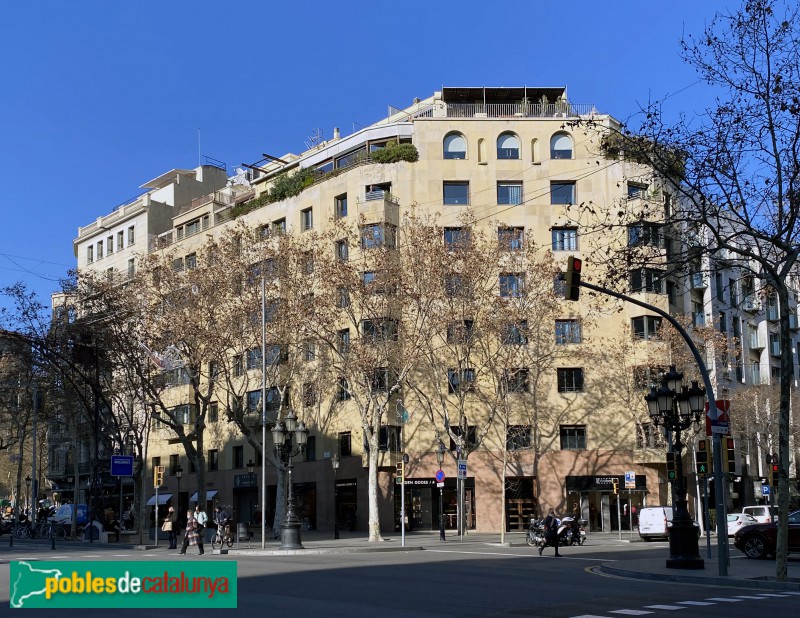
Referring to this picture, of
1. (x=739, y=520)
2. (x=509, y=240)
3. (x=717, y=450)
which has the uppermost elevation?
(x=509, y=240)

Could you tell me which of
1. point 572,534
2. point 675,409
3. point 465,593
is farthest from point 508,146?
point 465,593

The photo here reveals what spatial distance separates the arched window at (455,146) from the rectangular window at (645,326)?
14171 millimetres

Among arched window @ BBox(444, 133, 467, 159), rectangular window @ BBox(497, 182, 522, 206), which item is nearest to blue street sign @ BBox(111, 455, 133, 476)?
rectangular window @ BBox(497, 182, 522, 206)

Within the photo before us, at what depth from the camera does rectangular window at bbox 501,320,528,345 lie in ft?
137

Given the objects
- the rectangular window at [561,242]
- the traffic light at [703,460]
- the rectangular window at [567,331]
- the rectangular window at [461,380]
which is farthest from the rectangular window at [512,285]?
the traffic light at [703,460]

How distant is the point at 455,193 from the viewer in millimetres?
54500

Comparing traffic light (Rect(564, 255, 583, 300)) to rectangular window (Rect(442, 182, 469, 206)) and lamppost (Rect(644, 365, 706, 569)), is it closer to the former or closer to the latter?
lamppost (Rect(644, 365, 706, 569))

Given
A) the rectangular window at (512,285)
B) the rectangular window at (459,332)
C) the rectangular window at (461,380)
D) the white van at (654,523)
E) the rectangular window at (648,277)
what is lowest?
the white van at (654,523)

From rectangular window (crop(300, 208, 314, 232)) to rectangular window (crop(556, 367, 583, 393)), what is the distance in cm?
1811

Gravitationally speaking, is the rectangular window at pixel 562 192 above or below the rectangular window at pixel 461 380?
above

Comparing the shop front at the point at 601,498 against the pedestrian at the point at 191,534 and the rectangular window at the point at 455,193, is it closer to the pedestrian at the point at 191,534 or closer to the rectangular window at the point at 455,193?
the rectangular window at the point at 455,193

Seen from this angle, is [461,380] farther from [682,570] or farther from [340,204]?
[682,570]

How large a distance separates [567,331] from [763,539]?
82.0ft

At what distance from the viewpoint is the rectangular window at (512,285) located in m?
43.3
